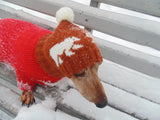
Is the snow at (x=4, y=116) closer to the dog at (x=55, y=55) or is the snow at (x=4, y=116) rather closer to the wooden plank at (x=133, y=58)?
the dog at (x=55, y=55)

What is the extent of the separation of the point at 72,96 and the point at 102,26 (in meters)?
0.61

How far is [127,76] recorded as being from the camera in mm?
1264

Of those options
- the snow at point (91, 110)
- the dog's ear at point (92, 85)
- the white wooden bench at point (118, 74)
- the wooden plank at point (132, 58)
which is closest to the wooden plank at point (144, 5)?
the white wooden bench at point (118, 74)

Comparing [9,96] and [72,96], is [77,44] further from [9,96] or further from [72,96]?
[9,96]

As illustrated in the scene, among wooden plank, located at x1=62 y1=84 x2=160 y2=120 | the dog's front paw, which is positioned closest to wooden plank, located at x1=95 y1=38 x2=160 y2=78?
wooden plank, located at x1=62 y1=84 x2=160 y2=120

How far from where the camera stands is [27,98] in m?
1.07

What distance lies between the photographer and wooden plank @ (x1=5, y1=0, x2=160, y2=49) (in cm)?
113

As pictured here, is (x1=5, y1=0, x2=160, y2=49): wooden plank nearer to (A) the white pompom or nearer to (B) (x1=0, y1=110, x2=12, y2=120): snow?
(A) the white pompom

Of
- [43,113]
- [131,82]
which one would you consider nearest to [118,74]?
[131,82]

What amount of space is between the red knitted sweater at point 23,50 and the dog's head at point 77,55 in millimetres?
232

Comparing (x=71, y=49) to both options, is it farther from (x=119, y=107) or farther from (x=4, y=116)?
(x=4, y=116)

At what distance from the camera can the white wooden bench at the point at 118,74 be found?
1016 millimetres

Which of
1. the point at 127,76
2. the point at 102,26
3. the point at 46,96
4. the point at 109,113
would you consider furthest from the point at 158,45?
the point at 46,96

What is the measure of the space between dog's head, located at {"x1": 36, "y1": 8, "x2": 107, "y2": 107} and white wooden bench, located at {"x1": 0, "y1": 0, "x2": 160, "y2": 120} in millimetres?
275
